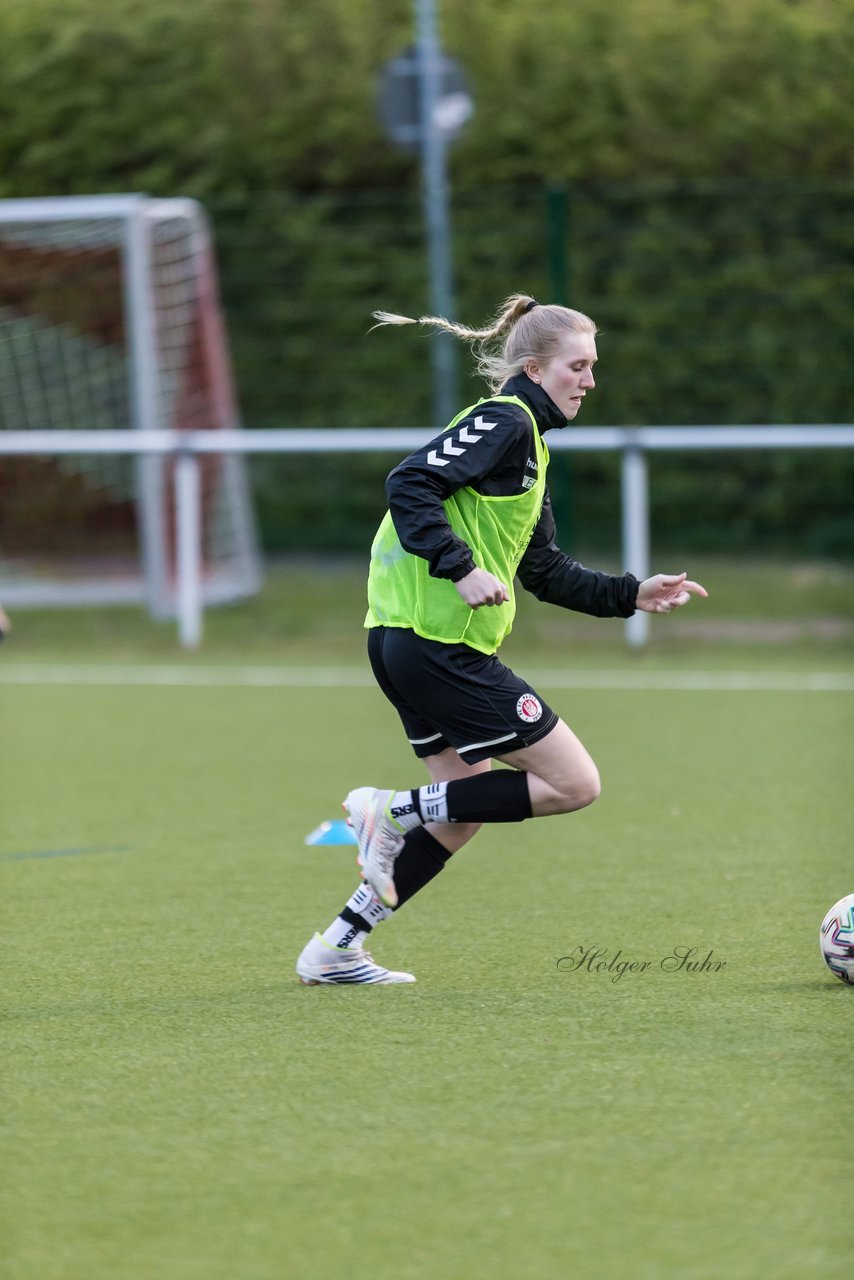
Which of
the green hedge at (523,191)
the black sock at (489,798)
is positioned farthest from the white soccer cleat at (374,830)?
the green hedge at (523,191)

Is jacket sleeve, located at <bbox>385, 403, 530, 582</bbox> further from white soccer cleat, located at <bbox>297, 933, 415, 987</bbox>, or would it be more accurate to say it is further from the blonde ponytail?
white soccer cleat, located at <bbox>297, 933, 415, 987</bbox>

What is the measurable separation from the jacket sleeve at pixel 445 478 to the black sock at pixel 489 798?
0.51 meters

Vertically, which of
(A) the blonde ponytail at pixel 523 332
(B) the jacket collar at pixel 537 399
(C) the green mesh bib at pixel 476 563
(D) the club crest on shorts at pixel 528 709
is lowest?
(D) the club crest on shorts at pixel 528 709

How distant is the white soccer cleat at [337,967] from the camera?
4355 mm

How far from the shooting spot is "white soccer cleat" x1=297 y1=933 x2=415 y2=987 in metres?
4.36

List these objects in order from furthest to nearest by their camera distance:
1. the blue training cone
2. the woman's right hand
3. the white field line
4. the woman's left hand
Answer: the white field line → the blue training cone → the woman's left hand → the woman's right hand

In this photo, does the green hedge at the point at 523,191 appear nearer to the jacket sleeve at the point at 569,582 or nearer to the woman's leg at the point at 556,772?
the jacket sleeve at the point at 569,582

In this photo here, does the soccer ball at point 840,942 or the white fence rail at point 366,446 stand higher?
the soccer ball at point 840,942

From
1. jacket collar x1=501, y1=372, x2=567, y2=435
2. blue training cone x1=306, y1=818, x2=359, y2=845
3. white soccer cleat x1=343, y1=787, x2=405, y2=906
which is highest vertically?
jacket collar x1=501, y1=372, x2=567, y2=435

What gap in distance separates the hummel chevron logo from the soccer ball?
1.38 meters

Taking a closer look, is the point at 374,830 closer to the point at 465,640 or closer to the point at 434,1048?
the point at 465,640

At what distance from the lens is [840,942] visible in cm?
425

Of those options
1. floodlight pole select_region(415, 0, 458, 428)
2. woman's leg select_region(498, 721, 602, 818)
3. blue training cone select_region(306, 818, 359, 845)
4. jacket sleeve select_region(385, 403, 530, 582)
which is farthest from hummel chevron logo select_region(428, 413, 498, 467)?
floodlight pole select_region(415, 0, 458, 428)

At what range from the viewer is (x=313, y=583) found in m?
13.1
